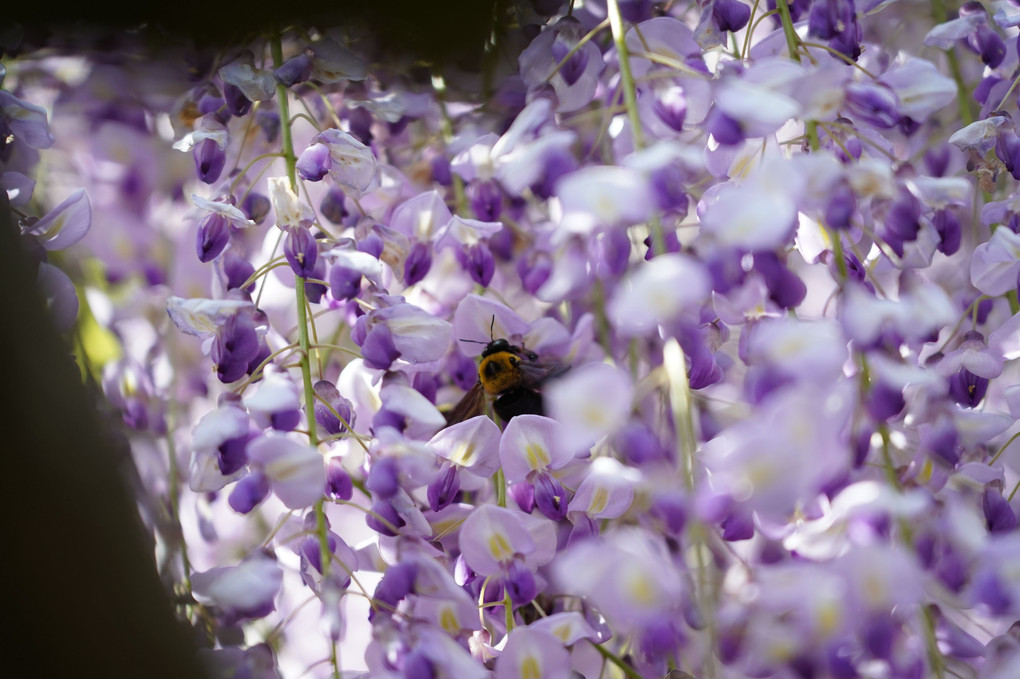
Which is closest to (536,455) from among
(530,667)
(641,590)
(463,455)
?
(463,455)

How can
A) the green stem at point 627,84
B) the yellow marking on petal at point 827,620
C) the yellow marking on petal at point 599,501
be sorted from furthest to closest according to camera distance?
the yellow marking on petal at point 599,501, the green stem at point 627,84, the yellow marking on petal at point 827,620

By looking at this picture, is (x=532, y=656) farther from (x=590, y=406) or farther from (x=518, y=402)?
(x=518, y=402)

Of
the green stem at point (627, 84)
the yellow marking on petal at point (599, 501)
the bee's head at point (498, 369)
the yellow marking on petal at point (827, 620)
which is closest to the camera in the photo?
the yellow marking on petal at point (827, 620)

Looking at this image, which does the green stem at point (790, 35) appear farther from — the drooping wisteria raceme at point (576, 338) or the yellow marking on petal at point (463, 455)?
the yellow marking on petal at point (463, 455)

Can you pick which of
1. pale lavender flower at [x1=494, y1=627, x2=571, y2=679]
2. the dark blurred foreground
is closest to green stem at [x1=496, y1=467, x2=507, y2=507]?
pale lavender flower at [x1=494, y1=627, x2=571, y2=679]

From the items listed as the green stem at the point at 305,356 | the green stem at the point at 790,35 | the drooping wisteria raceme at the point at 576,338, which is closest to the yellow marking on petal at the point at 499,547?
the drooping wisteria raceme at the point at 576,338

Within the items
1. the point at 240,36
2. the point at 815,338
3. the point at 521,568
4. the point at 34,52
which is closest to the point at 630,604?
the point at 815,338
